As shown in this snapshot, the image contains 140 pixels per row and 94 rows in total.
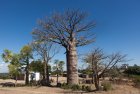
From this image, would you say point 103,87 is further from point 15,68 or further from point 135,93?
point 15,68

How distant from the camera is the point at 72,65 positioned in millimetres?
25922

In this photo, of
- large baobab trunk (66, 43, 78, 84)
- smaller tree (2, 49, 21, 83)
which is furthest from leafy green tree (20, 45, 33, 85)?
large baobab trunk (66, 43, 78, 84)

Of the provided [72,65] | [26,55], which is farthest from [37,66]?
[72,65]

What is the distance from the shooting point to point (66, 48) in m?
26.9

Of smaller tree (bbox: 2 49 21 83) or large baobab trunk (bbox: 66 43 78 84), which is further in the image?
smaller tree (bbox: 2 49 21 83)

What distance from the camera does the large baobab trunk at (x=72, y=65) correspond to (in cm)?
2541

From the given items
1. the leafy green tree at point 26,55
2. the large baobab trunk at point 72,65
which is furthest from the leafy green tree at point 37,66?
the large baobab trunk at point 72,65

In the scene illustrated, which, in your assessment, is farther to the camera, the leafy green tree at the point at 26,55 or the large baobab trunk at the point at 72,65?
the leafy green tree at the point at 26,55

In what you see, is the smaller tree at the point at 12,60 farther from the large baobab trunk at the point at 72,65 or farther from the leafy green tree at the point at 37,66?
the large baobab trunk at the point at 72,65

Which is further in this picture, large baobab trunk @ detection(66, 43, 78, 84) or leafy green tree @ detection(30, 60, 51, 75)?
leafy green tree @ detection(30, 60, 51, 75)

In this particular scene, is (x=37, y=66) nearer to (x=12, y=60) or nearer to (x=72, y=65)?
(x=12, y=60)

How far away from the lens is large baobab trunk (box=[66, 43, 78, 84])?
25406mm

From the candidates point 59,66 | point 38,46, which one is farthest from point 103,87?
point 59,66

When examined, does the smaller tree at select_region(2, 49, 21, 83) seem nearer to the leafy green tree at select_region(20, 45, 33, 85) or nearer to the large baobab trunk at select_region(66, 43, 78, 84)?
the leafy green tree at select_region(20, 45, 33, 85)
